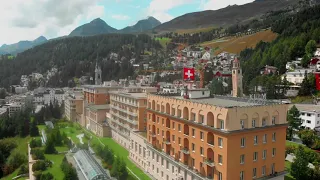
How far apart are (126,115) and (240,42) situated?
387 ft

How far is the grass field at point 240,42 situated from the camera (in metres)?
140

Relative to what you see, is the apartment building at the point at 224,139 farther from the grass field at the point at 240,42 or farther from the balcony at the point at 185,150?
the grass field at the point at 240,42

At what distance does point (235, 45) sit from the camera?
500 ft

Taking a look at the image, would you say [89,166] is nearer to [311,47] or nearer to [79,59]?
[311,47]

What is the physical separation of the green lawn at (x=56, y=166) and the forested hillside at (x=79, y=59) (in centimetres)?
9347

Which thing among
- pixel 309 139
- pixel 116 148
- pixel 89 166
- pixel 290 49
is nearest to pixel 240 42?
pixel 290 49

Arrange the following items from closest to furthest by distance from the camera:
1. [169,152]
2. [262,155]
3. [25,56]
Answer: [262,155] → [169,152] → [25,56]

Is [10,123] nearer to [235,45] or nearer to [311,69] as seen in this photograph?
[311,69]

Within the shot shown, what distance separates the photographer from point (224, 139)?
73.5ft

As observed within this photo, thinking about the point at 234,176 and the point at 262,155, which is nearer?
the point at 234,176

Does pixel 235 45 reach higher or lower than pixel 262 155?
higher

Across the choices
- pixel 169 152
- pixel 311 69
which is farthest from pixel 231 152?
pixel 311 69

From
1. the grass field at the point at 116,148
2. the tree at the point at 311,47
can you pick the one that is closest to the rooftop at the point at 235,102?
the grass field at the point at 116,148

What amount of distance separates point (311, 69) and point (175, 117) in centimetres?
5094
